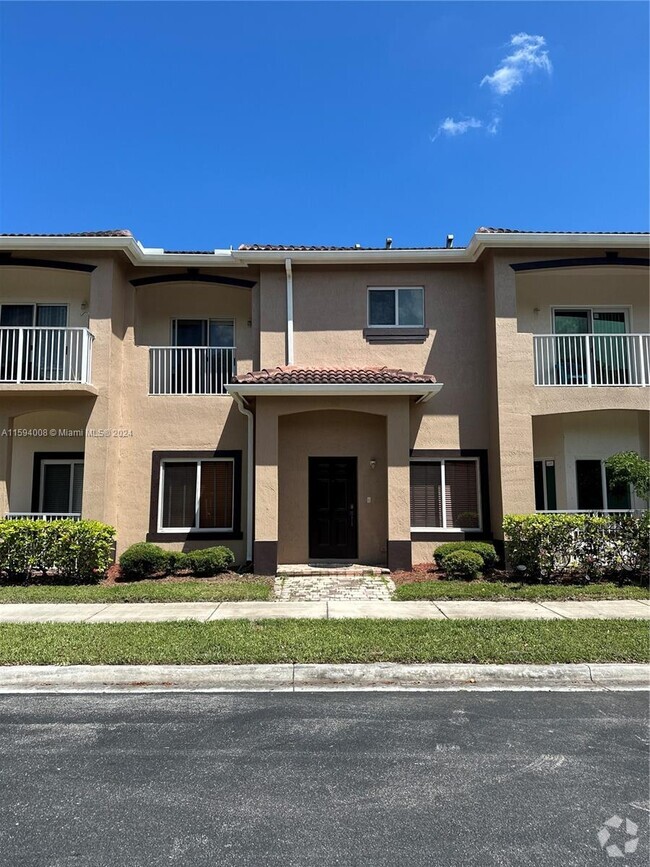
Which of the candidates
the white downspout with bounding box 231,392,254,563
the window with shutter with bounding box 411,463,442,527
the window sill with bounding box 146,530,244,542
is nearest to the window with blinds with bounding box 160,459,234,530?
the window sill with bounding box 146,530,244,542

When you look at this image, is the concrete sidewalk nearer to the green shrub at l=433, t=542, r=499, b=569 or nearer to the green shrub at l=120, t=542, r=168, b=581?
the green shrub at l=120, t=542, r=168, b=581

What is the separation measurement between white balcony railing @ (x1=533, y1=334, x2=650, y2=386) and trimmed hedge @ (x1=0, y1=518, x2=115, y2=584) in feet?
33.0

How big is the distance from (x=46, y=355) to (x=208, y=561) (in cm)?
601

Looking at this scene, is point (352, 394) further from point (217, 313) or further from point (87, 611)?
point (87, 611)

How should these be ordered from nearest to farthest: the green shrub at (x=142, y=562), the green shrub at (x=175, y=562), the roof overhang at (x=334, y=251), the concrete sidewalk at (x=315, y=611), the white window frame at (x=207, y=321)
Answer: the concrete sidewalk at (x=315, y=611)
the green shrub at (x=142, y=562)
the green shrub at (x=175, y=562)
the roof overhang at (x=334, y=251)
the white window frame at (x=207, y=321)

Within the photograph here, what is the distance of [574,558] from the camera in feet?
37.4

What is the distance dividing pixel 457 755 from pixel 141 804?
2.28m

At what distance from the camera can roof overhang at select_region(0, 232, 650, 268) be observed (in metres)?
Answer: 12.6

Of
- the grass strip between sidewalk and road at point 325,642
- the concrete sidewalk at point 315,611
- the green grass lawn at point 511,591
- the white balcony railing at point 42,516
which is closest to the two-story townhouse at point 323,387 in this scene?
the white balcony railing at point 42,516

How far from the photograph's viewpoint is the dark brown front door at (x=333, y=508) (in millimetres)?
12781

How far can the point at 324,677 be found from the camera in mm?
6109

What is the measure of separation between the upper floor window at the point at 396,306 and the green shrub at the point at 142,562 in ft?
23.0

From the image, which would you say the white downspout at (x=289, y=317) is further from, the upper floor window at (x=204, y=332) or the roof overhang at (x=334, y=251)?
the upper floor window at (x=204, y=332)

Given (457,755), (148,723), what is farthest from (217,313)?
(457,755)
